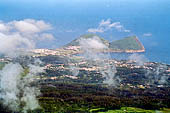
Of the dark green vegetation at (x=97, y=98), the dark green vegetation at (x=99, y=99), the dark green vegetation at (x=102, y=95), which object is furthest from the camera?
the dark green vegetation at (x=97, y=98)

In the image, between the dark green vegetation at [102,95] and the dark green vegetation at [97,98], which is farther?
the dark green vegetation at [97,98]

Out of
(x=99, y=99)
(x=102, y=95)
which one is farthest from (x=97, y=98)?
(x=102, y=95)

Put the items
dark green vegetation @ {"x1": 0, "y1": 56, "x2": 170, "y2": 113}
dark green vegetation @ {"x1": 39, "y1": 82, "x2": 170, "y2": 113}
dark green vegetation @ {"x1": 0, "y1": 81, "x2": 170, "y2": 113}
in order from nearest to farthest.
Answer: dark green vegetation @ {"x1": 0, "y1": 81, "x2": 170, "y2": 113} → dark green vegetation @ {"x1": 0, "y1": 56, "x2": 170, "y2": 113} → dark green vegetation @ {"x1": 39, "y1": 82, "x2": 170, "y2": 113}

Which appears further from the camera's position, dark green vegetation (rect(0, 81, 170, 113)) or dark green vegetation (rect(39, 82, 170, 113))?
dark green vegetation (rect(39, 82, 170, 113))

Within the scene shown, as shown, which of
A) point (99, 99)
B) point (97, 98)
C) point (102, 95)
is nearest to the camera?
point (99, 99)

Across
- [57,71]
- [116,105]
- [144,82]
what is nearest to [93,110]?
[116,105]

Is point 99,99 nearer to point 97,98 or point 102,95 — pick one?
point 97,98

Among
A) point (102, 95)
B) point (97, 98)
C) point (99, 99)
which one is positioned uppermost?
point (102, 95)

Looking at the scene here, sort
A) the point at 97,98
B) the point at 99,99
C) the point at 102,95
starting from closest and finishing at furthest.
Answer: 1. the point at 99,99
2. the point at 97,98
3. the point at 102,95

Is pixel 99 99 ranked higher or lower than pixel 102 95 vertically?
lower

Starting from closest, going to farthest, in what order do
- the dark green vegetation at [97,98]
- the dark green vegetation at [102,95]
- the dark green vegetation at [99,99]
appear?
the dark green vegetation at [99,99] < the dark green vegetation at [102,95] < the dark green vegetation at [97,98]

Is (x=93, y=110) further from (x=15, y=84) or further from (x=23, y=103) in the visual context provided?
(x=15, y=84)
